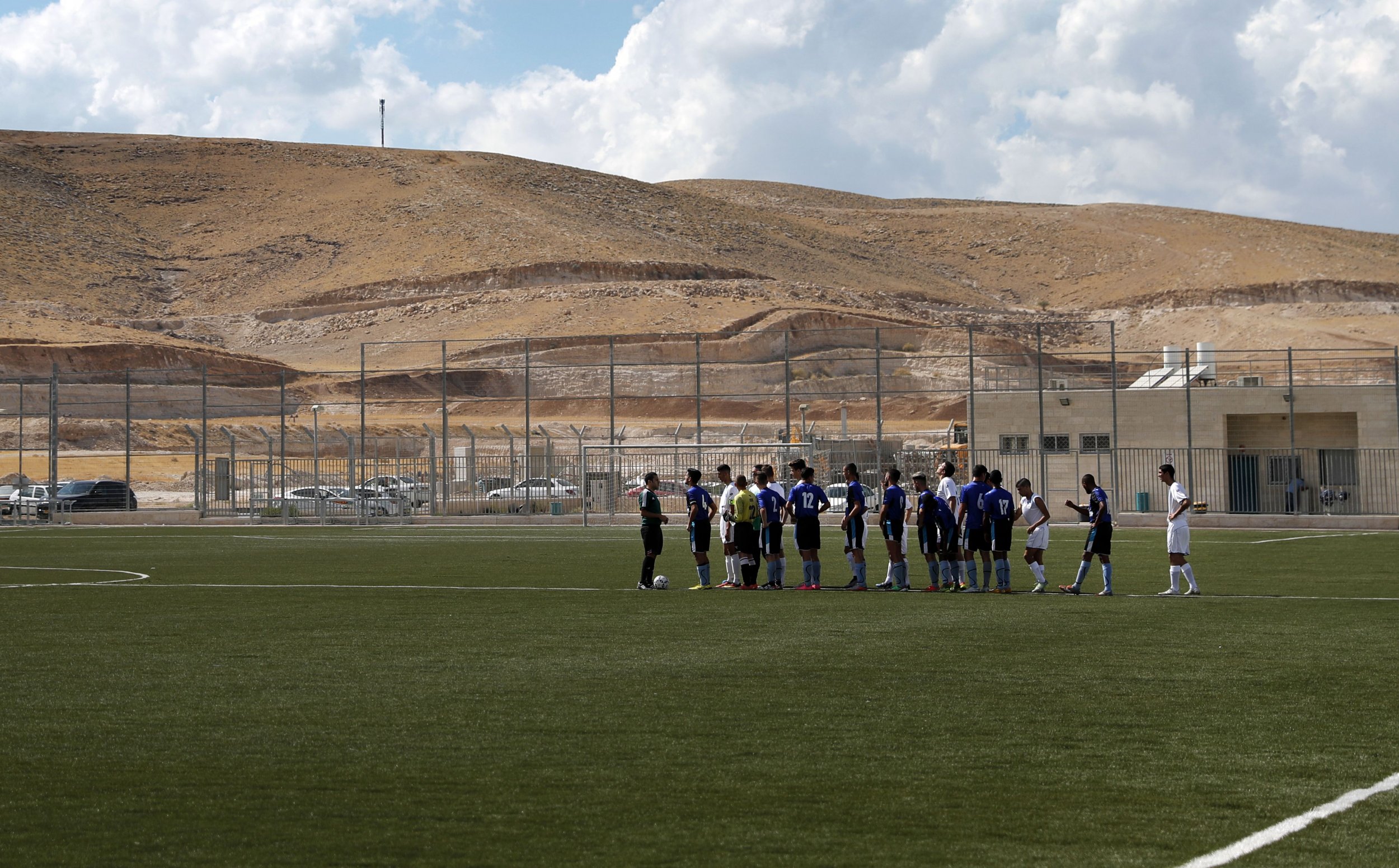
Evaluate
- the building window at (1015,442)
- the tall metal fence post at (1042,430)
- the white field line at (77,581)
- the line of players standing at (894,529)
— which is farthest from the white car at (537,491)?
the line of players standing at (894,529)

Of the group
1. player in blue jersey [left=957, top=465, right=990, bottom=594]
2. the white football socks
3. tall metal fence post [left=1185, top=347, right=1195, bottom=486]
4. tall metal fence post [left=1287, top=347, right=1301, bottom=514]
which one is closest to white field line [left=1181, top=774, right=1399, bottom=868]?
the white football socks

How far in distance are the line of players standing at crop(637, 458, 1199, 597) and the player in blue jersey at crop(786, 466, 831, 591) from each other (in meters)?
0.01

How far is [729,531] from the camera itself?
59.2ft

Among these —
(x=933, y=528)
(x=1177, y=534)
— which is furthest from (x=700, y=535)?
(x=1177, y=534)

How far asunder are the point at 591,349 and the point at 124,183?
67.9 metres

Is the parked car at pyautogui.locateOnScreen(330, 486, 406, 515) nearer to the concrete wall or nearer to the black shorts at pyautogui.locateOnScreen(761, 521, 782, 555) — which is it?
the concrete wall

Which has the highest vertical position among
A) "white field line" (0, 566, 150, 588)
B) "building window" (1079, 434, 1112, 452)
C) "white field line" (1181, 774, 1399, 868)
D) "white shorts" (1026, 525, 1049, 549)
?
"building window" (1079, 434, 1112, 452)

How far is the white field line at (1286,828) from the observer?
229 inches

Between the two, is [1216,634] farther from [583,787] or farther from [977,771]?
[583,787]

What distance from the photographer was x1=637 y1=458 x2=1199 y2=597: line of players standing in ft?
55.2

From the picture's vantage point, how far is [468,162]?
456 ft

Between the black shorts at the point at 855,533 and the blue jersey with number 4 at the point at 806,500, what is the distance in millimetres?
328

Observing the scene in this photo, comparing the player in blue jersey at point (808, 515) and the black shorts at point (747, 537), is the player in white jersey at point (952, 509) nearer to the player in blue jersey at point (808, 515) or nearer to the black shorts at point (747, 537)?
the player in blue jersey at point (808, 515)

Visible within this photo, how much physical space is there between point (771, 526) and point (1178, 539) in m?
4.54
